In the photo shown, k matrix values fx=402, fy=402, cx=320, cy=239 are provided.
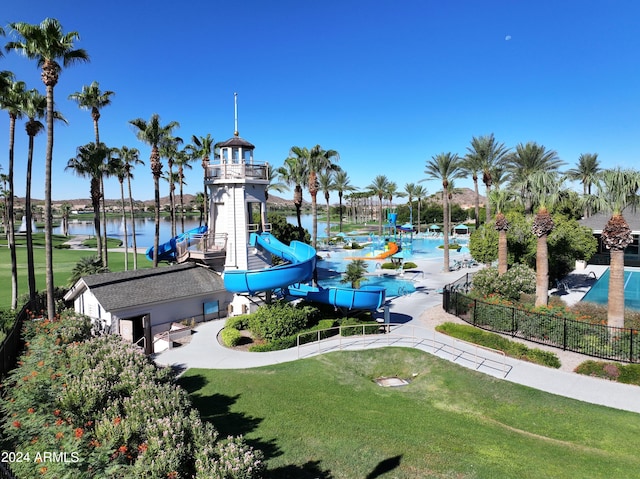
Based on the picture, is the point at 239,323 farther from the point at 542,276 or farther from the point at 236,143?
the point at 542,276

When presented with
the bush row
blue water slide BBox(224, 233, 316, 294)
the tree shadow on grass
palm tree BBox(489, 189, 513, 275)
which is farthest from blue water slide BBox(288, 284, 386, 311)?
the tree shadow on grass

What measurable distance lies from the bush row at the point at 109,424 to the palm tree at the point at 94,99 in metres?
26.0

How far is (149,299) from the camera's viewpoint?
23.7m

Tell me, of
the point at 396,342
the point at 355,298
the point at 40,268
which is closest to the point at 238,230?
the point at 355,298

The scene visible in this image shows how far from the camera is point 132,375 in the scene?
10750 mm

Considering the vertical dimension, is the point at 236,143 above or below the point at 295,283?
above

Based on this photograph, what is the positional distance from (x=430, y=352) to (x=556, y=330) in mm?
6588

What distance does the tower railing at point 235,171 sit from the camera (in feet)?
88.0

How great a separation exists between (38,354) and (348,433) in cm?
1108

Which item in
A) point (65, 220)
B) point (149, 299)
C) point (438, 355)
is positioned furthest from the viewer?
point (65, 220)

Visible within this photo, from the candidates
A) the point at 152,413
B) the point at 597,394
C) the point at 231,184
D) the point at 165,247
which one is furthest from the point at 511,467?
the point at 165,247

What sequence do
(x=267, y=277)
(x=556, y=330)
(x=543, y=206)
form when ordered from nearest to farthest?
1. (x=556, y=330)
2. (x=267, y=277)
3. (x=543, y=206)

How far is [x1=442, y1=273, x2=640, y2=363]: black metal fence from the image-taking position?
18406 millimetres

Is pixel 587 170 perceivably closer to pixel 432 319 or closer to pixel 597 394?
pixel 432 319
